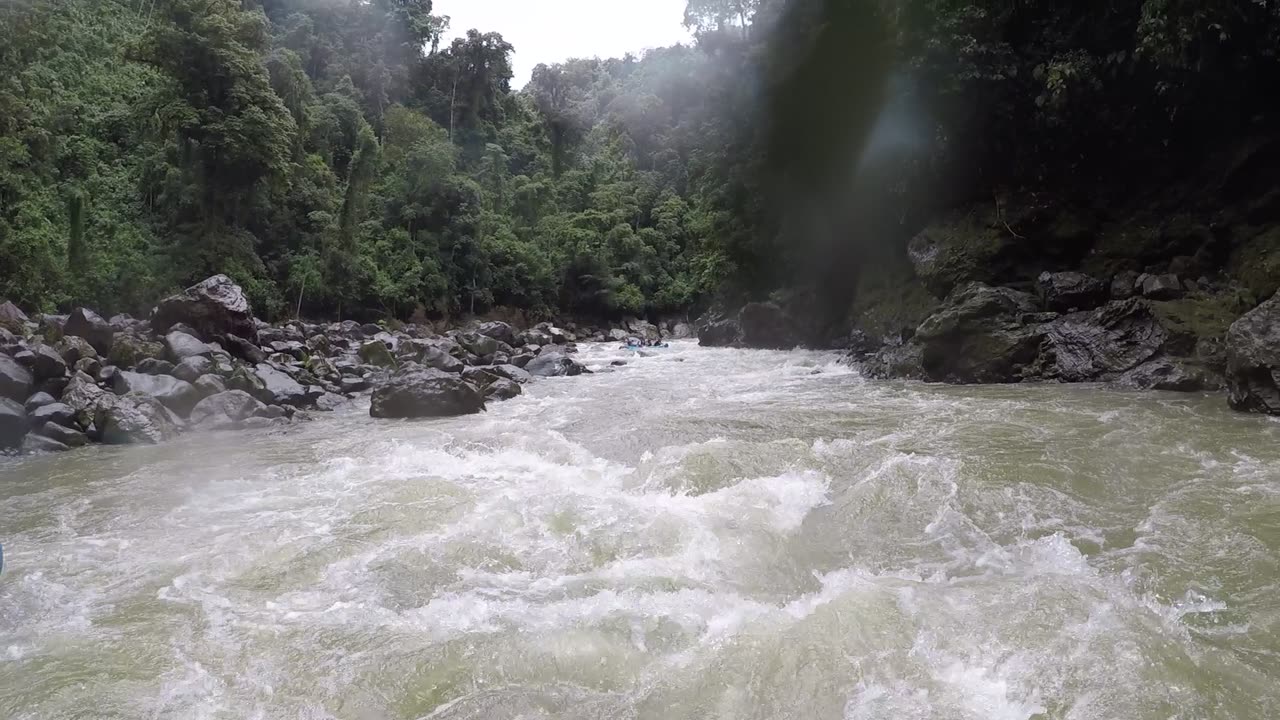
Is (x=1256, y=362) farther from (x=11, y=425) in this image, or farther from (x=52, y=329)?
(x=52, y=329)

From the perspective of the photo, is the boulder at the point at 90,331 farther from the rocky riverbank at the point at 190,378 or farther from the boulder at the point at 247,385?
the boulder at the point at 247,385

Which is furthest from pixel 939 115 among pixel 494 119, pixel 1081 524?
pixel 494 119

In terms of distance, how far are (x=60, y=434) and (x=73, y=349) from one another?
8.89ft

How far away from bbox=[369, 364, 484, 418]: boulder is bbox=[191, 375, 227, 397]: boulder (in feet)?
6.75

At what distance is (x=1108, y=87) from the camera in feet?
36.8

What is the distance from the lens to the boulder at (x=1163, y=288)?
1002 cm

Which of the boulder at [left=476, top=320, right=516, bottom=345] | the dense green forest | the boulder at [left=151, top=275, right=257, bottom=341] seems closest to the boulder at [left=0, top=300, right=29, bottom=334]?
the boulder at [left=151, top=275, right=257, bottom=341]

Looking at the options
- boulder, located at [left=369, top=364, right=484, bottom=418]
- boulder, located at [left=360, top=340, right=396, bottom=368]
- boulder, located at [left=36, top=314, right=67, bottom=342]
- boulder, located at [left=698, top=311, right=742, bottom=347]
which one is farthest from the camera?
boulder, located at [left=698, top=311, right=742, bottom=347]

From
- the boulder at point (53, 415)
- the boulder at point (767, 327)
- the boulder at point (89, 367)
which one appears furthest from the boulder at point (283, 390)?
the boulder at point (767, 327)

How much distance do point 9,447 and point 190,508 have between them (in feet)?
13.3

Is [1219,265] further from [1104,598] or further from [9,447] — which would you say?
[9,447]

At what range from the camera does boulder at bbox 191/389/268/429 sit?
30.3 ft

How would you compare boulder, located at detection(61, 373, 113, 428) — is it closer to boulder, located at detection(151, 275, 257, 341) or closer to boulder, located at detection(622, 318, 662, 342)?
boulder, located at detection(151, 275, 257, 341)

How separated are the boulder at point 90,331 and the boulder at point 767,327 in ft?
49.7
